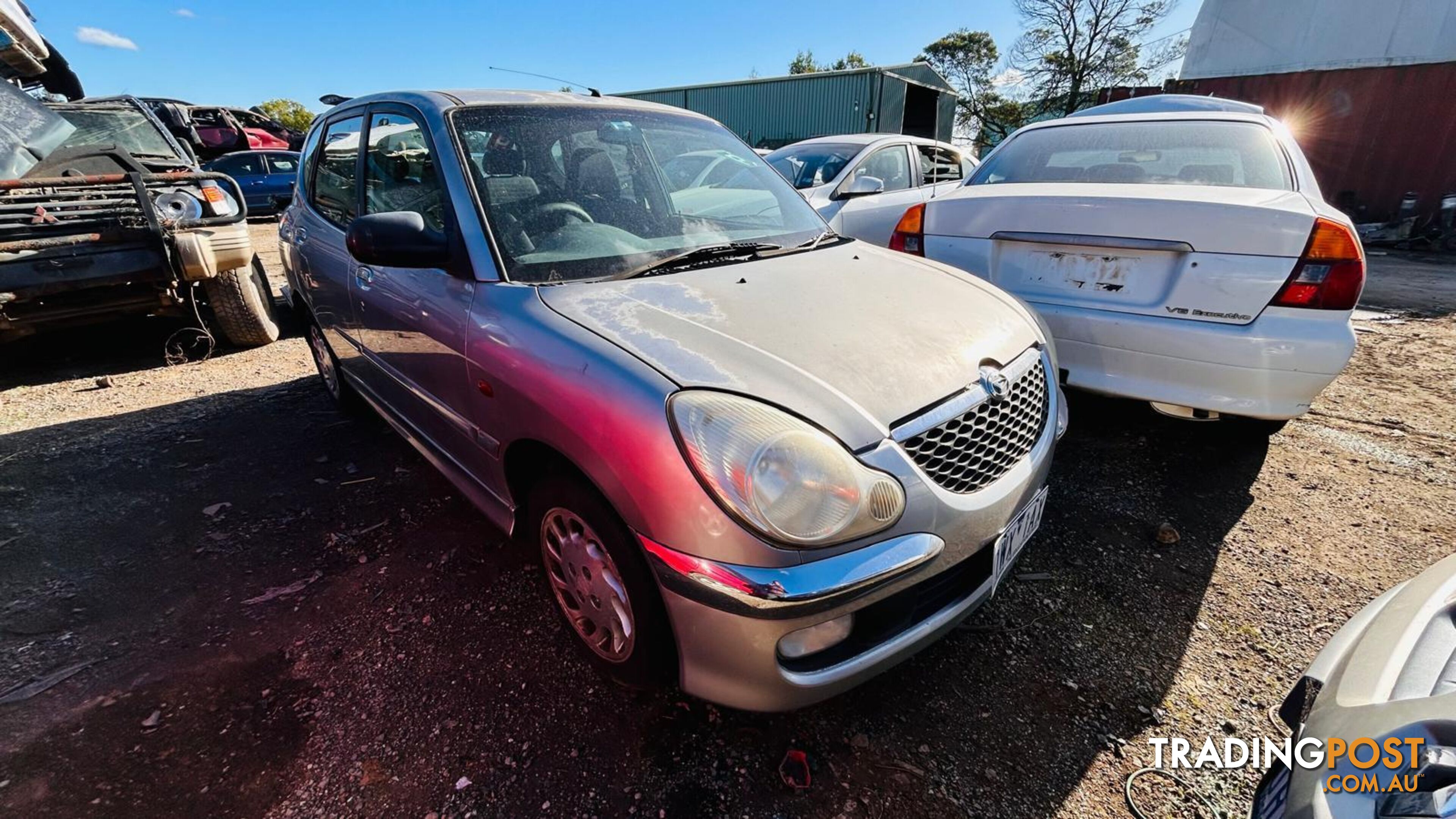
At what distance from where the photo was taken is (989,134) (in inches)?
1083

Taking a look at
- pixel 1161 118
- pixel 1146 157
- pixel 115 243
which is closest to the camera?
pixel 1146 157

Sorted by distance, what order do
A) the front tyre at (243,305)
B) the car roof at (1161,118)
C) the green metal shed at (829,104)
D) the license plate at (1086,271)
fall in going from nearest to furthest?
the license plate at (1086,271) → the car roof at (1161,118) → the front tyre at (243,305) → the green metal shed at (829,104)

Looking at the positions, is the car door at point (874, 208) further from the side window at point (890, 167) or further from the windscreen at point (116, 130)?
the windscreen at point (116, 130)

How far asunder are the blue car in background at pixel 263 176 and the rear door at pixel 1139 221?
1469 cm

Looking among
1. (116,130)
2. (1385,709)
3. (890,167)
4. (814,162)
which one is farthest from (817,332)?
(116,130)

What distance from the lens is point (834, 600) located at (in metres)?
1.29

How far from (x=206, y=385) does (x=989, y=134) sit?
1197 inches

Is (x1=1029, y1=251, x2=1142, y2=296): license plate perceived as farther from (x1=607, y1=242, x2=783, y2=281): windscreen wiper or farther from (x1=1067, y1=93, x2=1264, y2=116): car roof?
(x1=1067, y1=93, x2=1264, y2=116): car roof

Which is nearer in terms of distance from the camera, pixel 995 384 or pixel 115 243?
pixel 995 384

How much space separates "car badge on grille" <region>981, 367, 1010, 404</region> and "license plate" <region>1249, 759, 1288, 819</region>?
0.89 meters

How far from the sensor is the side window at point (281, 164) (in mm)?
13047

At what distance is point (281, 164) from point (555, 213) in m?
15.1

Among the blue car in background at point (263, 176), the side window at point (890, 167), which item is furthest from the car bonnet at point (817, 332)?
the blue car in background at point (263, 176)

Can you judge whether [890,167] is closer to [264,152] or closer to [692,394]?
[692,394]
